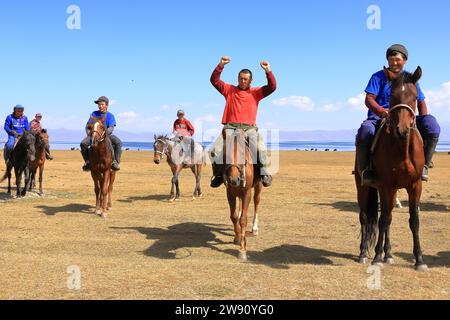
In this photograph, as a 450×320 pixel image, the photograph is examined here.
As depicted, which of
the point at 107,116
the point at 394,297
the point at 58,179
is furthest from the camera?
the point at 58,179

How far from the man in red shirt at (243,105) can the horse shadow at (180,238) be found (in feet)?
5.12

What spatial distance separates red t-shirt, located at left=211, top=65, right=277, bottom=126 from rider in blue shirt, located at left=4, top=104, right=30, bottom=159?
434 inches

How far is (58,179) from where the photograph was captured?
25.0 m

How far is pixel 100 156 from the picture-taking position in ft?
41.9

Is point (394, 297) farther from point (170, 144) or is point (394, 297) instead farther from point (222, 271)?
point (170, 144)

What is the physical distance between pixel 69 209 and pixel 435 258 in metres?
10.5

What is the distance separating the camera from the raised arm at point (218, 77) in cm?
866

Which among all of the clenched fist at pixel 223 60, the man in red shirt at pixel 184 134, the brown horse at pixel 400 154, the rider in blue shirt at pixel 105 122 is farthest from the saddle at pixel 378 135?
the man in red shirt at pixel 184 134

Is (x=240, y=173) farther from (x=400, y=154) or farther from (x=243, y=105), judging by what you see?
(x=400, y=154)

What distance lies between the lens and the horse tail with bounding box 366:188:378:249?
789 cm

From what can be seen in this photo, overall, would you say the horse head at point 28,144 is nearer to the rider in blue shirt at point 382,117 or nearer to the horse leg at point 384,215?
the rider in blue shirt at point 382,117

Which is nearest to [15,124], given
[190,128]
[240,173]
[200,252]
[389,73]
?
[190,128]
